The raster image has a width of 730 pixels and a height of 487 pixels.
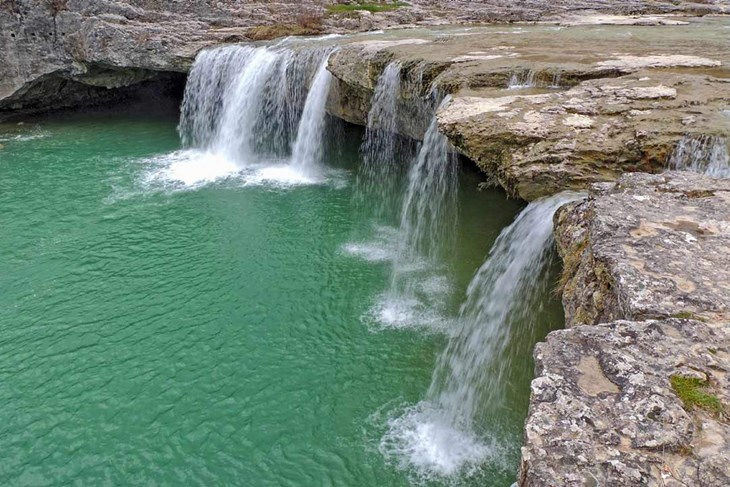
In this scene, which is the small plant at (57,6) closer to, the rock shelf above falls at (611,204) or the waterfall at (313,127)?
the waterfall at (313,127)

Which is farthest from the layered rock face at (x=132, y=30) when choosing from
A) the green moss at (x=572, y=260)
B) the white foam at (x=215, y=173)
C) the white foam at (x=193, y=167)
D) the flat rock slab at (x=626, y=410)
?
the flat rock slab at (x=626, y=410)

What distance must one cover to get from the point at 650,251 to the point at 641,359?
122 centimetres

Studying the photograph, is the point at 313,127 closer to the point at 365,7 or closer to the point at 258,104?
the point at 258,104

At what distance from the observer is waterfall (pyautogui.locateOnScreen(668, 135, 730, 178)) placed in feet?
18.5

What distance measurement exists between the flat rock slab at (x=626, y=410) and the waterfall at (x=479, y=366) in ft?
10.2

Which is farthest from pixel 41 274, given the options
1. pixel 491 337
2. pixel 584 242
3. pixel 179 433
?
pixel 584 242

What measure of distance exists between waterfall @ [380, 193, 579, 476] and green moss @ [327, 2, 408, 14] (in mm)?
16994

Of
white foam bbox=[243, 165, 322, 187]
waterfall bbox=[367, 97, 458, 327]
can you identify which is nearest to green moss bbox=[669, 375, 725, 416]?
waterfall bbox=[367, 97, 458, 327]

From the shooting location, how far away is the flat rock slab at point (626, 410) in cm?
232

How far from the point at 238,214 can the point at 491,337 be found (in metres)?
7.00

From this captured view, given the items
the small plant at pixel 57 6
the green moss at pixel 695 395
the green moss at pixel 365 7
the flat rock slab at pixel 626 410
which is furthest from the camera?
the green moss at pixel 365 7

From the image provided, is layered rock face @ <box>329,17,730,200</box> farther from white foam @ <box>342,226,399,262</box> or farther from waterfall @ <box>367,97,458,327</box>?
white foam @ <box>342,226,399,262</box>

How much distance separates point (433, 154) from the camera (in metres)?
9.91

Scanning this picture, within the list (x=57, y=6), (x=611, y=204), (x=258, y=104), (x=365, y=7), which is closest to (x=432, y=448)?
(x=611, y=204)
